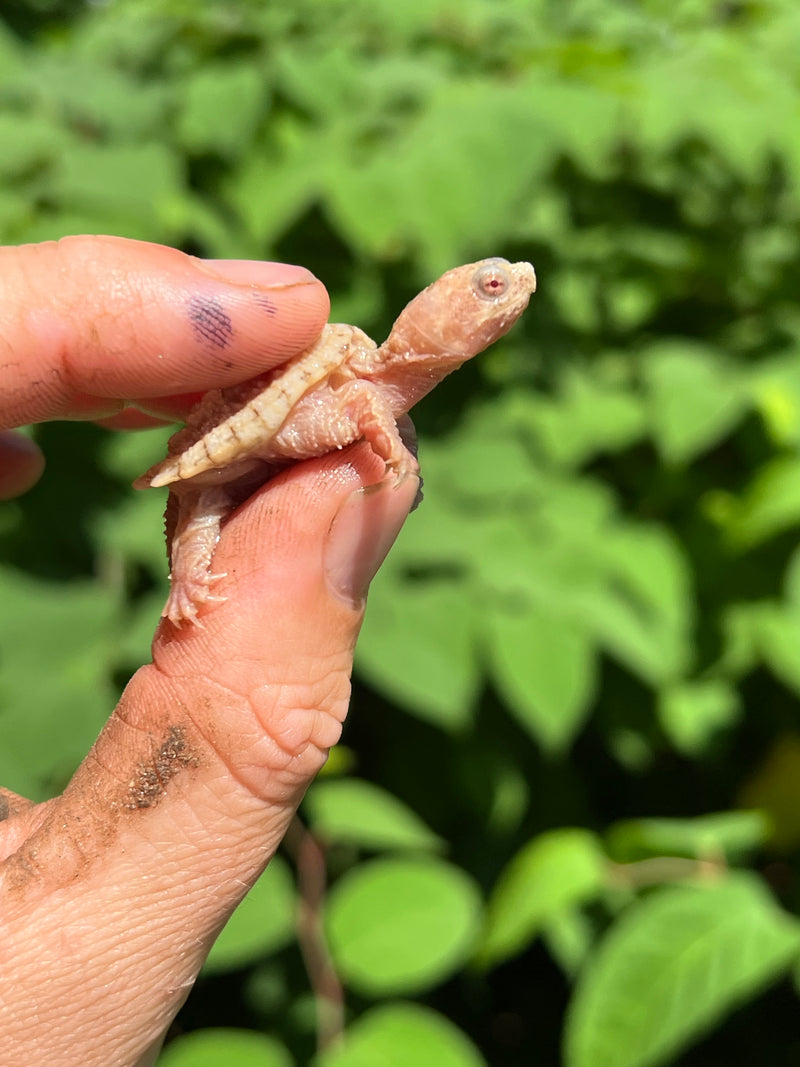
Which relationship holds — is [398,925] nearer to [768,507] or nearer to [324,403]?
[324,403]

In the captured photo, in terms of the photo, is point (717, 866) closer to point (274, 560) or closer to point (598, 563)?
point (598, 563)

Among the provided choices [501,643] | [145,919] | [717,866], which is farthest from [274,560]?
[717,866]

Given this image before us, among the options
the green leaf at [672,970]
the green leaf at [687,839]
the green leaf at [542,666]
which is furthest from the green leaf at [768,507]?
the green leaf at [672,970]

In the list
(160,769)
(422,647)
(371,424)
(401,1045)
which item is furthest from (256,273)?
(401,1045)

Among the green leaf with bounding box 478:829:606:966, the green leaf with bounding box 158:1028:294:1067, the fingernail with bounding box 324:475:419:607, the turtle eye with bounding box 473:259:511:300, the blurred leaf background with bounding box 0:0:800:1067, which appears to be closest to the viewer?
the fingernail with bounding box 324:475:419:607

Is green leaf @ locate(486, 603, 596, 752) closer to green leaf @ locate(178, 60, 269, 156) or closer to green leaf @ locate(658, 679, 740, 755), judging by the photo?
green leaf @ locate(658, 679, 740, 755)

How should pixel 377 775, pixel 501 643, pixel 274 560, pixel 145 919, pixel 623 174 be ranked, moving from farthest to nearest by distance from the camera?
pixel 623 174 → pixel 377 775 → pixel 501 643 → pixel 274 560 → pixel 145 919

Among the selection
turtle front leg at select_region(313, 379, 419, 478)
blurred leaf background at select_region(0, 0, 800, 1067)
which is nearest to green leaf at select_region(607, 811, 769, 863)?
blurred leaf background at select_region(0, 0, 800, 1067)
